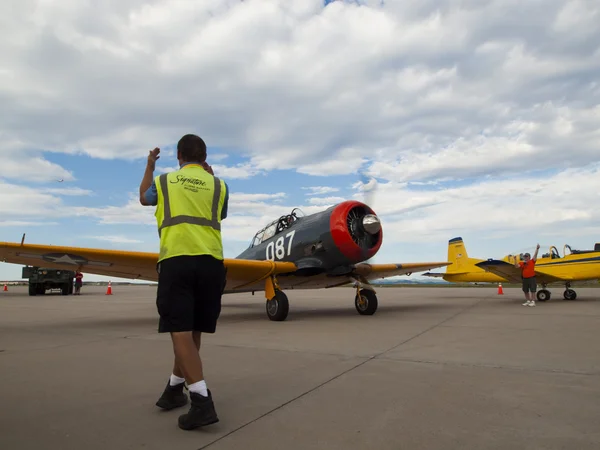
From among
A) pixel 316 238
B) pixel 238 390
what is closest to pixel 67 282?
pixel 316 238

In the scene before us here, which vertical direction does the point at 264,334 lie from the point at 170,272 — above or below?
below

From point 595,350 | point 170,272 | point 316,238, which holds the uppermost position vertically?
point 316,238

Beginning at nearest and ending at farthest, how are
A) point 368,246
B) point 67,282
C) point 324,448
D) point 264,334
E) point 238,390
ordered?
point 324,448 < point 238,390 < point 264,334 < point 368,246 < point 67,282

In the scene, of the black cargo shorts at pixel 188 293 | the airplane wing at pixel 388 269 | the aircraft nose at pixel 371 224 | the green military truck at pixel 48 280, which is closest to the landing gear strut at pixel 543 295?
the airplane wing at pixel 388 269

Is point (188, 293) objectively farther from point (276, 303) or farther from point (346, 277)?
point (346, 277)

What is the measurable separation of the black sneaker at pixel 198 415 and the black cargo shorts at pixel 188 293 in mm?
393

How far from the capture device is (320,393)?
2.80 metres

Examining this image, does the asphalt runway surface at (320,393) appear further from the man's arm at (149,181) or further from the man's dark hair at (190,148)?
the man's dark hair at (190,148)

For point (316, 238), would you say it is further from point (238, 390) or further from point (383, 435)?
point (383, 435)

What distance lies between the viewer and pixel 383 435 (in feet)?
6.76

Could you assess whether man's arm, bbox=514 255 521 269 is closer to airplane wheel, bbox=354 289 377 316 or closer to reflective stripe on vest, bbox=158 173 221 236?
airplane wheel, bbox=354 289 377 316

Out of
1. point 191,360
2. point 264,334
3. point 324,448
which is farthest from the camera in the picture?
point 264,334

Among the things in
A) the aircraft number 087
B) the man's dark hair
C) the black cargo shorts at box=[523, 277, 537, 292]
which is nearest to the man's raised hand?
the man's dark hair

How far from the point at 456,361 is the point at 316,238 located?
16.4 ft
